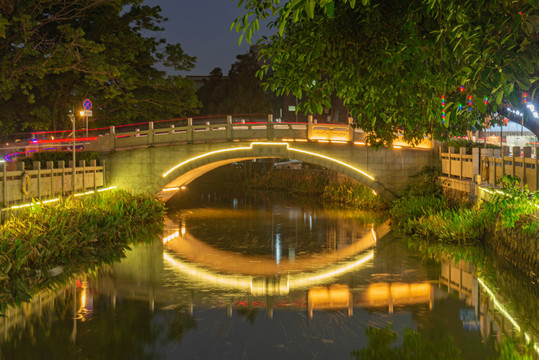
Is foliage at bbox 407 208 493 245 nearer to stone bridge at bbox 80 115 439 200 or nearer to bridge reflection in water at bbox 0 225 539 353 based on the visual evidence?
bridge reflection in water at bbox 0 225 539 353

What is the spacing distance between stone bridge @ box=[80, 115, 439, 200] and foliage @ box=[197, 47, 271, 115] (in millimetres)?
22545

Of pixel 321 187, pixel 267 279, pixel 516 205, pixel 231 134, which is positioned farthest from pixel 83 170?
pixel 516 205

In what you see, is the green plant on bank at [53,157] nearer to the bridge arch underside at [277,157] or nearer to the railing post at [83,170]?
the railing post at [83,170]

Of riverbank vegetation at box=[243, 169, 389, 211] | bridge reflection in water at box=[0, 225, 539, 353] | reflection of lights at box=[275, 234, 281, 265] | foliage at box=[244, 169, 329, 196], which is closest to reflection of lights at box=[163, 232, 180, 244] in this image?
reflection of lights at box=[275, 234, 281, 265]

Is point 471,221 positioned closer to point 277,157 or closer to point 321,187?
point 277,157

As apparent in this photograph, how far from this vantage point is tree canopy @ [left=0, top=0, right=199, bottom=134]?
83.1 feet

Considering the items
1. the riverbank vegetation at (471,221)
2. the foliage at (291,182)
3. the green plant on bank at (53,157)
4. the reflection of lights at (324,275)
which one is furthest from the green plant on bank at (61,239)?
the foliage at (291,182)

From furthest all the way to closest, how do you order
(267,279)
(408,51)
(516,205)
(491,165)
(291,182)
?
(291,182) → (491,165) → (516,205) → (267,279) → (408,51)

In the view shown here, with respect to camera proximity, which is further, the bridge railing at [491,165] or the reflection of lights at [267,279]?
the bridge railing at [491,165]

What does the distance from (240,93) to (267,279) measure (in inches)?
1508

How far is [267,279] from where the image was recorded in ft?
41.8

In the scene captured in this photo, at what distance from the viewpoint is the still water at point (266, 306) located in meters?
8.18

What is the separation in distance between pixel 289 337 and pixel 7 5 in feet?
68.6

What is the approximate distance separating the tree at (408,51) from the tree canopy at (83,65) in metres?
17.5
